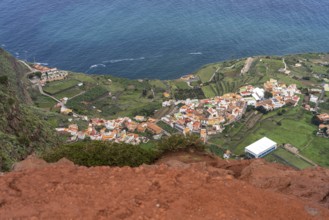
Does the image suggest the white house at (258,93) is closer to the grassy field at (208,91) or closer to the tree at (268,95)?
the tree at (268,95)

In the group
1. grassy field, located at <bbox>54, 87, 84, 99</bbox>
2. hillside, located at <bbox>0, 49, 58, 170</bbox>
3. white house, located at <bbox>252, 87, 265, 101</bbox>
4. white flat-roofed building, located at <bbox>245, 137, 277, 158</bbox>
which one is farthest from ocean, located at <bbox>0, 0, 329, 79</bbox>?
hillside, located at <bbox>0, 49, 58, 170</bbox>

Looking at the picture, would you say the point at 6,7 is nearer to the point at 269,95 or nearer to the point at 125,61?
the point at 125,61

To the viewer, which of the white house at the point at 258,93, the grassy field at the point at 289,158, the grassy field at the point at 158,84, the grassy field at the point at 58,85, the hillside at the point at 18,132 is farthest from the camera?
the grassy field at the point at 158,84

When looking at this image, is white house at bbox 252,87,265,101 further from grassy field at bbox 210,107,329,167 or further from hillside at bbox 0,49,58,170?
hillside at bbox 0,49,58,170

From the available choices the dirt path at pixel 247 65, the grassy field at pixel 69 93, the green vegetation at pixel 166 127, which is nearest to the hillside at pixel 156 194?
the green vegetation at pixel 166 127

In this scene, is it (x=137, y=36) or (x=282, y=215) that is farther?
(x=137, y=36)

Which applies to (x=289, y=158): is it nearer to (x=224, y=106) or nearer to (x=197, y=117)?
(x=197, y=117)

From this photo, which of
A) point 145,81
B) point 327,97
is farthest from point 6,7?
point 327,97
